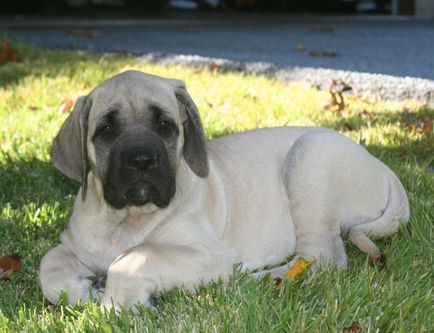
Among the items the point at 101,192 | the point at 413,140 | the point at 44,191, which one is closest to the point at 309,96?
the point at 413,140

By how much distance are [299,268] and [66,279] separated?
3.64 ft

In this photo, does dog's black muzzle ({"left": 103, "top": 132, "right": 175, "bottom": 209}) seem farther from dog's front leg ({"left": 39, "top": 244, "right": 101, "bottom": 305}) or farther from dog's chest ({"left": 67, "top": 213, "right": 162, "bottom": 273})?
dog's front leg ({"left": 39, "top": 244, "right": 101, "bottom": 305})

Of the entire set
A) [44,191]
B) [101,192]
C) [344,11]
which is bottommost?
[344,11]

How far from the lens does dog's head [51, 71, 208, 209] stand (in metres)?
3.78

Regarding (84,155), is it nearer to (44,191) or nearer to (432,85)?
(44,191)

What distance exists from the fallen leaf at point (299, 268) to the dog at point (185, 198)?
0.07 metres

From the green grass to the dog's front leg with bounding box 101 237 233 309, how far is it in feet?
0.27

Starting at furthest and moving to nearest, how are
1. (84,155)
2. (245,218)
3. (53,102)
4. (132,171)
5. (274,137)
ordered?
1. (53,102)
2. (274,137)
3. (245,218)
4. (84,155)
5. (132,171)

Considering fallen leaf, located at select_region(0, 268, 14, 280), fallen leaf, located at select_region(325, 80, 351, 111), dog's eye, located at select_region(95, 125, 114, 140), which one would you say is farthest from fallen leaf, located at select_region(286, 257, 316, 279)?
fallen leaf, located at select_region(325, 80, 351, 111)

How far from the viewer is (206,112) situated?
23.0 feet

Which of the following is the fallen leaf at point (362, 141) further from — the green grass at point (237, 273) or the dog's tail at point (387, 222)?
the dog's tail at point (387, 222)

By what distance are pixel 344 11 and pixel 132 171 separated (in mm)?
18545

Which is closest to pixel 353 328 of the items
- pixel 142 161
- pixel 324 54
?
pixel 142 161

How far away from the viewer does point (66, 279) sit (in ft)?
12.6
